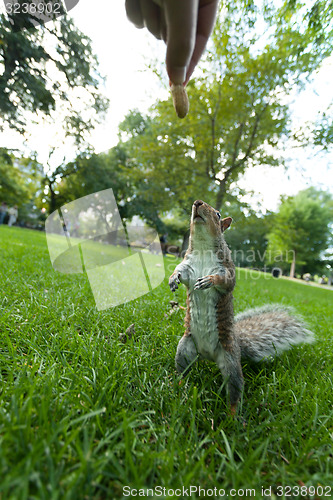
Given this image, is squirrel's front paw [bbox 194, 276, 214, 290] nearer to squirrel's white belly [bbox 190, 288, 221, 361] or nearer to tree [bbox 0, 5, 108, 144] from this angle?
squirrel's white belly [bbox 190, 288, 221, 361]

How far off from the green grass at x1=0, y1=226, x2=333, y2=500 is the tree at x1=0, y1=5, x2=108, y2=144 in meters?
6.04

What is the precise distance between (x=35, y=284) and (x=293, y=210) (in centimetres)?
2692

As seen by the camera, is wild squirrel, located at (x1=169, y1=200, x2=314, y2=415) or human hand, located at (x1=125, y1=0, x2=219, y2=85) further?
wild squirrel, located at (x1=169, y1=200, x2=314, y2=415)

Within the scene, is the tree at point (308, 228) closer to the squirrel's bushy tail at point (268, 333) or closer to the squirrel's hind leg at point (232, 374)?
the squirrel's bushy tail at point (268, 333)

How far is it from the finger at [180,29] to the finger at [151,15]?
161 millimetres

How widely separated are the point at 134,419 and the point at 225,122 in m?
8.86

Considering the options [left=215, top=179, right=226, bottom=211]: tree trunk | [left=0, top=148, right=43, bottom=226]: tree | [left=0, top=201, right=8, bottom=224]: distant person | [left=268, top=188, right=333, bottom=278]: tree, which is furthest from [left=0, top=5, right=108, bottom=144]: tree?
[left=268, top=188, right=333, bottom=278]: tree

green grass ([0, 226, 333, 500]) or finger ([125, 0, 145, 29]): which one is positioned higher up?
finger ([125, 0, 145, 29])

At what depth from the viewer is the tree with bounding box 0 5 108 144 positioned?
17.1 feet

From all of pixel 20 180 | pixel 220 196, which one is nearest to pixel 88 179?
pixel 20 180

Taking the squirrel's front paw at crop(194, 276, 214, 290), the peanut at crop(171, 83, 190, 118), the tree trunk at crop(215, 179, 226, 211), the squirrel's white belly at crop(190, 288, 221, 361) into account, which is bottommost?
the squirrel's white belly at crop(190, 288, 221, 361)

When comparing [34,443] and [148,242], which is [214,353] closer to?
[34,443]

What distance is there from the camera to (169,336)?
1.81 m

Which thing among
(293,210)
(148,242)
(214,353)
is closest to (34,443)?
(214,353)
